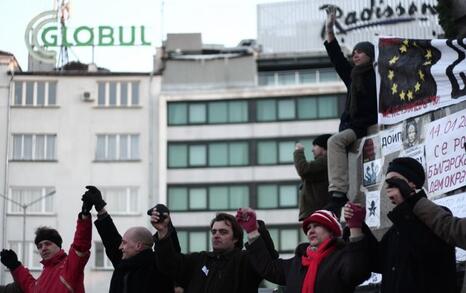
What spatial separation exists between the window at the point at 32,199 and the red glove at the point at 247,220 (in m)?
49.7

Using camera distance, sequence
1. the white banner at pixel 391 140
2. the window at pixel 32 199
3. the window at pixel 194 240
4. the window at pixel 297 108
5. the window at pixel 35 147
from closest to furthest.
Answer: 1. the white banner at pixel 391 140
2. the window at pixel 194 240
3. the window at pixel 32 199
4. the window at pixel 297 108
5. the window at pixel 35 147

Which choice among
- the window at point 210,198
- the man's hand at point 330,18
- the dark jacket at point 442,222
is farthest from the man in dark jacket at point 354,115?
the window at point 210,198

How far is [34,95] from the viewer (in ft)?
187

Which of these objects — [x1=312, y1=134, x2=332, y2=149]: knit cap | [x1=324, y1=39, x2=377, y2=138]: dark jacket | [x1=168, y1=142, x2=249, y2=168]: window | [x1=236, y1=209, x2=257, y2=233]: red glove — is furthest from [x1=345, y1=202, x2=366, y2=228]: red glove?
[x1=168, y1=142, x2=249, y2=168]: window

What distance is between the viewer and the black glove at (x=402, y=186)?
5.97 meters

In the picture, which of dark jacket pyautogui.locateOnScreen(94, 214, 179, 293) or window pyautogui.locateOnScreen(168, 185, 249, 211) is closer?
dark jacket pyautogui.locateOnScreen(94, 214, 179, 293)

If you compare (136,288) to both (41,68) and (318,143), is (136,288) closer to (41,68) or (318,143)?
(318,143)

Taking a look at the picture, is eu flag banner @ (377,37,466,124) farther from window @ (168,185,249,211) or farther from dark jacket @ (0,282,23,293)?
window @ (168,185,249,211)

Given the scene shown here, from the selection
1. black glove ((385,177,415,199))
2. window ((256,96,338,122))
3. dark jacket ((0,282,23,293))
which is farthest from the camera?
window ((256,96,338,122))

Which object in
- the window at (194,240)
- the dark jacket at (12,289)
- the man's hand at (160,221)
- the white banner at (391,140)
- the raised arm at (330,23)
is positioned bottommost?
the window at (194,240)

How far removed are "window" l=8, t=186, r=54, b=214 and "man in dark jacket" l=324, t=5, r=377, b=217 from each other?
156 feet

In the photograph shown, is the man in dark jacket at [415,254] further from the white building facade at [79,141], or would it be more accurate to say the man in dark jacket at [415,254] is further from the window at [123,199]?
the window at [123,199]

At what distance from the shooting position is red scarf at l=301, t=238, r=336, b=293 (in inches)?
259

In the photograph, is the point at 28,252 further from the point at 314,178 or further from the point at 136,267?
the point at 136,267
